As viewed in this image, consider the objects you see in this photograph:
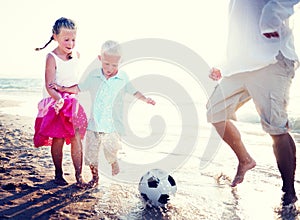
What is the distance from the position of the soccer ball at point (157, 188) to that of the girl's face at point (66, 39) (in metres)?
1.52

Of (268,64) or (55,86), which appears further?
(55,86)

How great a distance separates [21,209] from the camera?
3025 mm

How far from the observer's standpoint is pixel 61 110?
3.74 meters

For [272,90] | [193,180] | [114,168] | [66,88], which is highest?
[272,90]

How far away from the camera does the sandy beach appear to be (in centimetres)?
306

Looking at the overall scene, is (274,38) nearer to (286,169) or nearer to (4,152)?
(286,169)

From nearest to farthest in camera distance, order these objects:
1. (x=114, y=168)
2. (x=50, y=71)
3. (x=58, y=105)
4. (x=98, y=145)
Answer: (x=58, y=105) < (x=50, y=71) < (x=98, y=145) < (x=114, y=168)

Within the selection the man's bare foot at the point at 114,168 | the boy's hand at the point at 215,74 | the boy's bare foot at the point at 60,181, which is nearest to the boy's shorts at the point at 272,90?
the boy's hand at the point at 215,74

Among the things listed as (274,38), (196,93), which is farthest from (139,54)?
(196,93)

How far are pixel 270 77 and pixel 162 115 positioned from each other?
6611 mm

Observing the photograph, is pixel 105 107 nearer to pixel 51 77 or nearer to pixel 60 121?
pixel 60 121

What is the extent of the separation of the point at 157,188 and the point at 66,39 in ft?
5.73

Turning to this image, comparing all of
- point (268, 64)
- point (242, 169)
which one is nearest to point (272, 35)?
point (268, 64)

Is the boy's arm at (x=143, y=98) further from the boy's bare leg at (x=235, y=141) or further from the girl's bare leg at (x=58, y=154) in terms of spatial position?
the girl's bare leg at (x=58, y=154)
